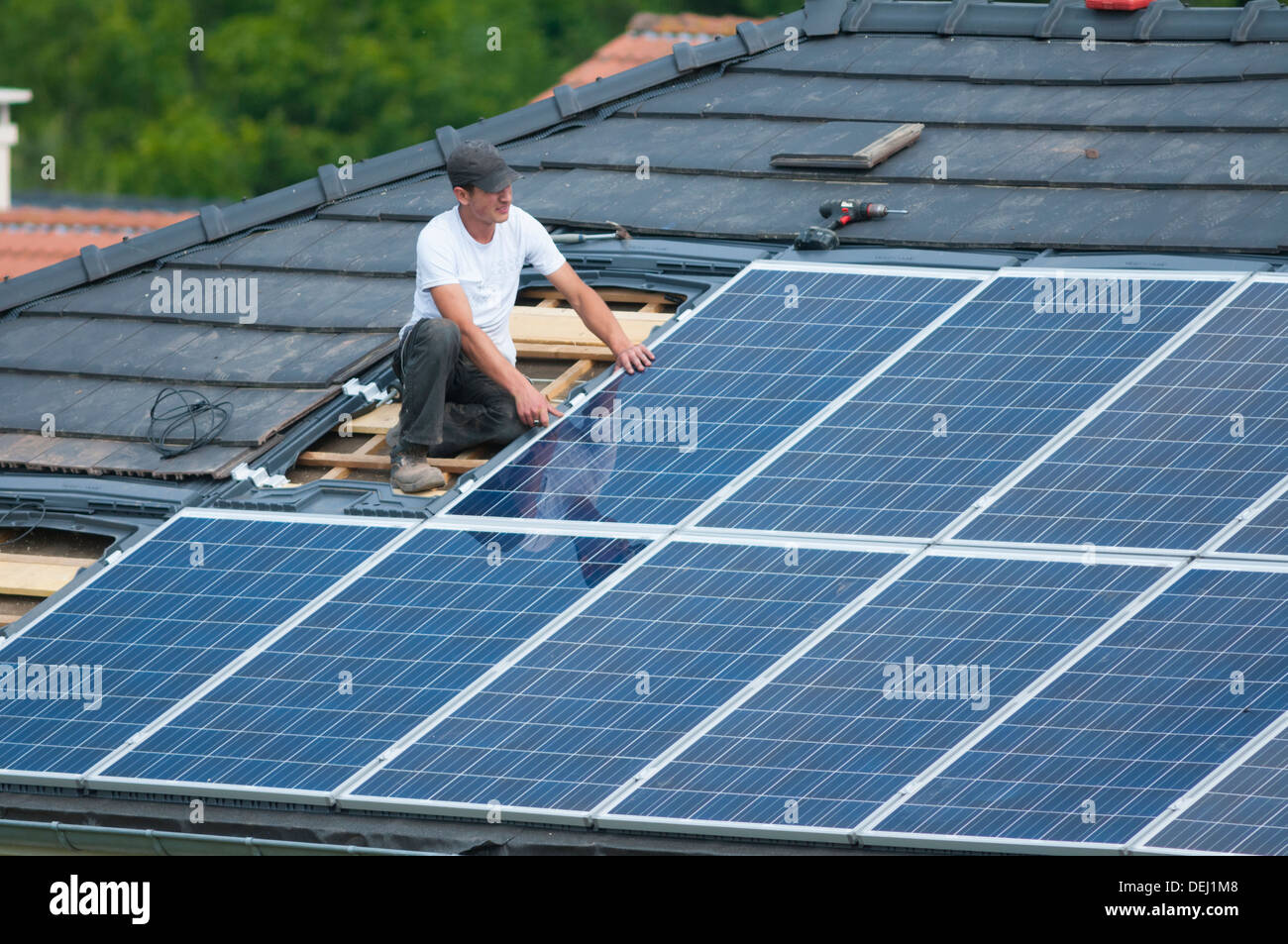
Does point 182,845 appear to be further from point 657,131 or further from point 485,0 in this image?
point 485,0

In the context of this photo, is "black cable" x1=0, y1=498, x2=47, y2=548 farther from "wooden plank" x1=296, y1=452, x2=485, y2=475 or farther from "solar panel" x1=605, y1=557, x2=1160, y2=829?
"solar panel" x1=605, y1=557, x2=1160, y2=829

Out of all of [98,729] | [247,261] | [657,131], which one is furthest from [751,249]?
[98,729]

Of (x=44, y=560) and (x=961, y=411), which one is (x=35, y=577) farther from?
(x=961, y=411)

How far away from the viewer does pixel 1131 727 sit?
11.5 metres

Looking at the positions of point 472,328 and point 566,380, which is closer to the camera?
point 472,328

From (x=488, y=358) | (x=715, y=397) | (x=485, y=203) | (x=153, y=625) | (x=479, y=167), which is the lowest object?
(x=153, y=625)

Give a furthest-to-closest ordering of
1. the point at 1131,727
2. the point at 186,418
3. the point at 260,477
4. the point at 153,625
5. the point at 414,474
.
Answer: the point at 186,418, the point at 260,477, the point at 414,474, the point at 153,625, the point at 1131,727

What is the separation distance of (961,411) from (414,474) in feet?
11.5

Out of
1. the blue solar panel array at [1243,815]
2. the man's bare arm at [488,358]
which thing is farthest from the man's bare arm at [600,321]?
the blue solar panel array at [1243,815]

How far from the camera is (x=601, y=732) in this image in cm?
1215

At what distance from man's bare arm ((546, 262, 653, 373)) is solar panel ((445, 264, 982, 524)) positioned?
0.37 ft

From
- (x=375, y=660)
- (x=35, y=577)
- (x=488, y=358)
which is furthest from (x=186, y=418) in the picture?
(x=375, y=660)

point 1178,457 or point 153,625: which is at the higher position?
point 1178,457

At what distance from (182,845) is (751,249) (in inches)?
240
